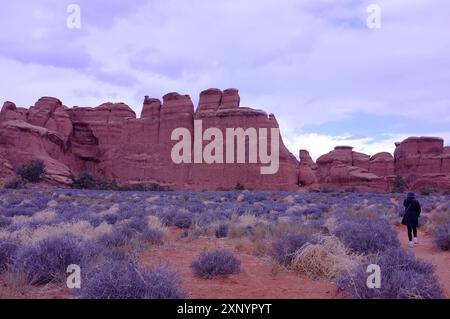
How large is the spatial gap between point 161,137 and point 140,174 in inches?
247

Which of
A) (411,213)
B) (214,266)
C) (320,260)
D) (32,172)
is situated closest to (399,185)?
(32,172)

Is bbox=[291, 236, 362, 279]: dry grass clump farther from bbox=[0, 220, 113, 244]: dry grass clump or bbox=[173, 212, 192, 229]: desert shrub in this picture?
bbox=[173, 212, 192, 229]: desert shrub

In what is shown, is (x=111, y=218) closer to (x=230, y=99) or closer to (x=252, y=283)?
(x=252, y=283)

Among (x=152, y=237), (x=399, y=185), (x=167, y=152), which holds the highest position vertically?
(x=167, y=152)

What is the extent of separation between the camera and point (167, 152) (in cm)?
6181

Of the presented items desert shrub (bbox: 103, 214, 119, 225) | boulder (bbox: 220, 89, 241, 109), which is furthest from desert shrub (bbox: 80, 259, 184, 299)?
boulder (bbox: 220, 89, 241, 109)

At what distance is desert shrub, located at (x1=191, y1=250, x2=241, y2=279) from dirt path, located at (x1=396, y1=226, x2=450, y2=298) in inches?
119

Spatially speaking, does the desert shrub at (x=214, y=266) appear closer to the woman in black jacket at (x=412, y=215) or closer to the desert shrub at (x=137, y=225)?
the desert shrub at (x=137, y=225)

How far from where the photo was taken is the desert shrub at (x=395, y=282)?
4.98 meters

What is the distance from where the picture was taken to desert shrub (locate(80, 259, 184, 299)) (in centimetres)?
457

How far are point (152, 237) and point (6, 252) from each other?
348 centimetres

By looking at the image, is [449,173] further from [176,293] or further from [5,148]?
[176,293]
